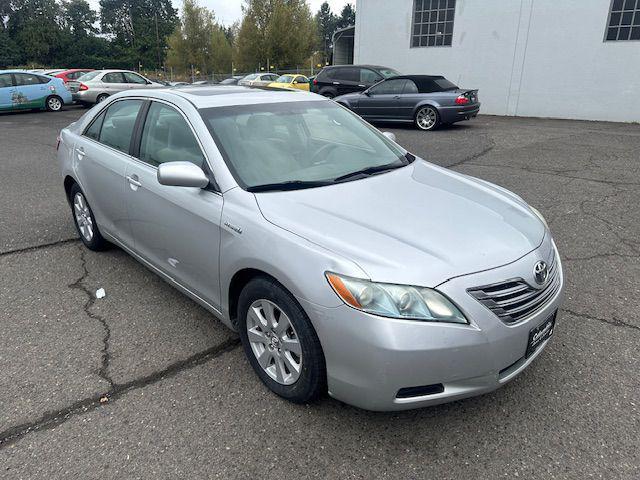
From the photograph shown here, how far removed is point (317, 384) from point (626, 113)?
56.5ft

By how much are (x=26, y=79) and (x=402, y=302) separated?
758 inches

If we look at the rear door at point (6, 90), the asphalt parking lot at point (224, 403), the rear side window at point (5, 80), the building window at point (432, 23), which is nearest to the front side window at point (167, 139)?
the asphalt parking lot at point (224, 403)

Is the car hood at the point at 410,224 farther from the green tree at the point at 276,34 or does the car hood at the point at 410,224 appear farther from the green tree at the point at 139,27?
the green tree at the point at 139,27

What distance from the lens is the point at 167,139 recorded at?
11.0ft

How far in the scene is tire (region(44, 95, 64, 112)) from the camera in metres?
17.6

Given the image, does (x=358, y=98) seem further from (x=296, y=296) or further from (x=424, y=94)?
(x=296, y=296)

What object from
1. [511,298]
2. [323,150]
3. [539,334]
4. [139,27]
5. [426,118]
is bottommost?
[426,118]

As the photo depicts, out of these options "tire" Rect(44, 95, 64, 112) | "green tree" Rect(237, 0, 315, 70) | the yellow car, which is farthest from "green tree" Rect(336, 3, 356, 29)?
"tire" Rect(44, 95, 64, 112)

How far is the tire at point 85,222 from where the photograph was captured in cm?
442

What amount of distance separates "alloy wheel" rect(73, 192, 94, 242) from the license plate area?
3780 millimetres

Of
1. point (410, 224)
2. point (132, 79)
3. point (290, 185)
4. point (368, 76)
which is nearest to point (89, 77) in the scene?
point (132, 79)

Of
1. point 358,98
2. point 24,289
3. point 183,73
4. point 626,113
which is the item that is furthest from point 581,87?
point 183,73

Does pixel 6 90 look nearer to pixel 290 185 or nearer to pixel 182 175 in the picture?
pixel 182 175

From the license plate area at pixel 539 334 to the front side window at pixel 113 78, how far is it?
19.9m
